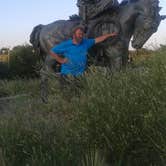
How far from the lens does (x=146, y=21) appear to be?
10.2 metres

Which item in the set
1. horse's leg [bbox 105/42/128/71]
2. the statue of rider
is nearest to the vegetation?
horse's leg [bbox 105/42/128/71]

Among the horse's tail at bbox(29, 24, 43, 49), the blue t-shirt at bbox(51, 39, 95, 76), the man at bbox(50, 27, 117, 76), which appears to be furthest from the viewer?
the horse's tail at bbox(29, 24, 43, 49)

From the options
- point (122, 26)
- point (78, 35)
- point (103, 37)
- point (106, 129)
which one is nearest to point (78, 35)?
point (78, 35)

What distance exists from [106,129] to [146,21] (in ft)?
17.2

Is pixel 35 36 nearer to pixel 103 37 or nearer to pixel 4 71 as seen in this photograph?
pixel 103 37

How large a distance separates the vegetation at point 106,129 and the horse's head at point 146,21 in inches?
172

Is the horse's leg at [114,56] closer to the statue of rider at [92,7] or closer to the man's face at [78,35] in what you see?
the statue of rider at [92,7]

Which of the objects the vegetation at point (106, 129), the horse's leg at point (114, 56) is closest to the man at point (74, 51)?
the horse's leg at point (114, 56)

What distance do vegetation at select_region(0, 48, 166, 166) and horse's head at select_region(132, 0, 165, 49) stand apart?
4.37 m

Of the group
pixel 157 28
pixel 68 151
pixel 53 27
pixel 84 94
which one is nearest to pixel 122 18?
pixel 157 28

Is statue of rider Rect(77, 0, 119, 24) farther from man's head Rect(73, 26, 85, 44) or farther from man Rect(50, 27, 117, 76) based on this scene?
man's head Rect(73, 26, 85, 44)

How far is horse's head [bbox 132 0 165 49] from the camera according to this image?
33.3ft

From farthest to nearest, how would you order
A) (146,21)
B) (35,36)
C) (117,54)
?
(35,36) → (117,54) → (146,21)

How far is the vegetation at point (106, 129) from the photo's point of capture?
16.3 feet
